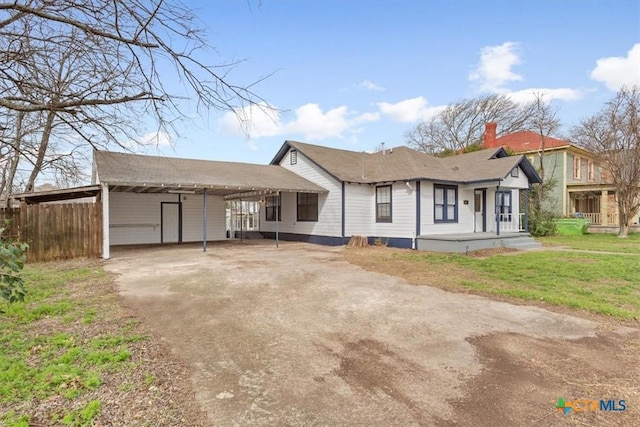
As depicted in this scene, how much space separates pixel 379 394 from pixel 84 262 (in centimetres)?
1075

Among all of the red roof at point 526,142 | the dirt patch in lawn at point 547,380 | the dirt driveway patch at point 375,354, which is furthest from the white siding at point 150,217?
the red roof at point 526,142

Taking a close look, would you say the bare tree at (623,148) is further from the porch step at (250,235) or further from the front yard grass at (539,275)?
the porch step at (250,235)

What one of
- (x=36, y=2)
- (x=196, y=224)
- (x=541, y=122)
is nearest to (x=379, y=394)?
(x=36, y=2)

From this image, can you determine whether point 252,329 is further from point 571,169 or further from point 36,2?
point 571,169

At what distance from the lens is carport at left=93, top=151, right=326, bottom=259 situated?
1312 cm

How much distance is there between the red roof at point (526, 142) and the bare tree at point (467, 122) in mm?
1534

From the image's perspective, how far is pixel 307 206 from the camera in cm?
1745

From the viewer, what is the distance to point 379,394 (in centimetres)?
303

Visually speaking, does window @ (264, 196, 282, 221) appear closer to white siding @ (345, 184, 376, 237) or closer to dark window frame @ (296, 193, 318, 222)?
dark window frame @ (296, 193, 318, 222)

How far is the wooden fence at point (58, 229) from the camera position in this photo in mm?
10430

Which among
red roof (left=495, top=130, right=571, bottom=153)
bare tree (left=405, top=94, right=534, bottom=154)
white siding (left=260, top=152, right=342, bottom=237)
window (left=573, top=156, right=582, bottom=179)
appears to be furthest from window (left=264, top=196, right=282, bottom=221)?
window (left=573, top=156, right=582, bottom=179)

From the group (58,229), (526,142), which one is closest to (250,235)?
(58,229)

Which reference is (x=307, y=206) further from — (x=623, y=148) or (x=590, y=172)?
(x=590, y=172)

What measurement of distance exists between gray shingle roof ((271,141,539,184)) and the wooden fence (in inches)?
371
